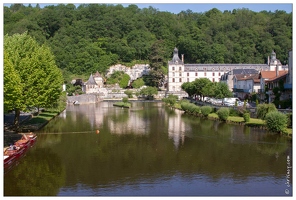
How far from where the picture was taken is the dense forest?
102 m

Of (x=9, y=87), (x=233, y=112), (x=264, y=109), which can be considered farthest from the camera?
(x=233, y=112)

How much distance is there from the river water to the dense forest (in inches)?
2518

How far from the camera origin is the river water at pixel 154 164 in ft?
60.7

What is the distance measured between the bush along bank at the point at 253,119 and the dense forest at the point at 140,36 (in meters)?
48.7

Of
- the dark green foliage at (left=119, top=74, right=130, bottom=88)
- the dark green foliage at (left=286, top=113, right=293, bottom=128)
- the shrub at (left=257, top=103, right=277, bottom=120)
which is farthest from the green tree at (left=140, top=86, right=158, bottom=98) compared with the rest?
the dark green foliage at (left=286, top=113, right=293, bottom=128)

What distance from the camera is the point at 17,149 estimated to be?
24219 millimetres

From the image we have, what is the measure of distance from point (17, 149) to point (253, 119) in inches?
950

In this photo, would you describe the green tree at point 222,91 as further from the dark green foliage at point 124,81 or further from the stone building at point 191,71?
the dark green foliage at point 124,81

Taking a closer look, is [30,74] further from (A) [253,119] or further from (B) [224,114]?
(A) [253,119]

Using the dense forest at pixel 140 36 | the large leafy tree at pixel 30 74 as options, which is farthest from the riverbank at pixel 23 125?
the dense forest at pixel 140 36

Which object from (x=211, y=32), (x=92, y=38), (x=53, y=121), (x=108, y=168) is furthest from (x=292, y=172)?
(x=211, y=32)

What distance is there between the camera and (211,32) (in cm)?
11912

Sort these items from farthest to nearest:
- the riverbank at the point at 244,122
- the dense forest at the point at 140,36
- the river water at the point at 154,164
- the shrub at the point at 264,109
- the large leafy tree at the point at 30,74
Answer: the dense forest at the point at 140,36
the shrub at the point at 264,109
the riverbank at the point at 244,122
the large leafy tree at the point at 30,74
the river water at the point at 154,164

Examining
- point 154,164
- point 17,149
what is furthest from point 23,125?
point 154,164
